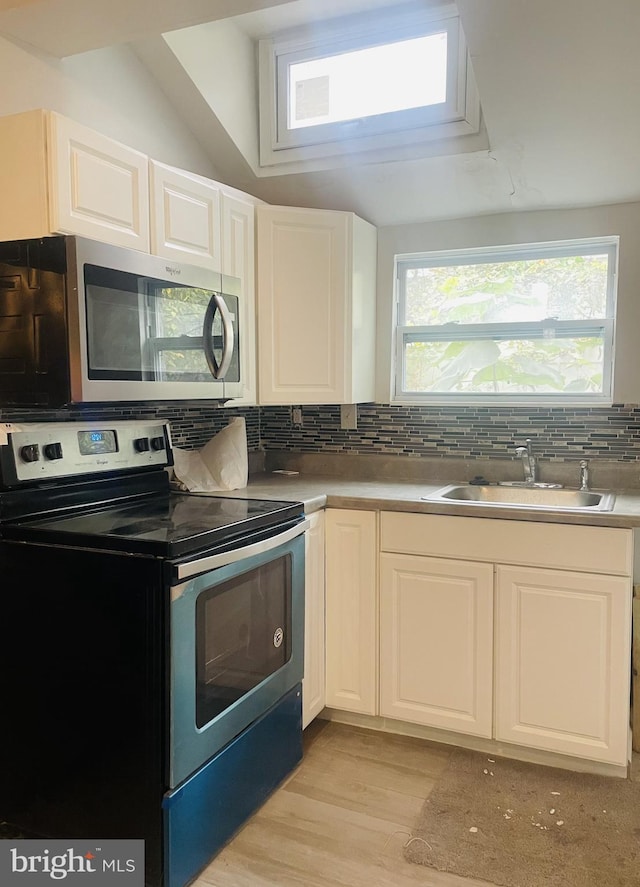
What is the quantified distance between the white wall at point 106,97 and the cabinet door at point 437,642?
1733 mm

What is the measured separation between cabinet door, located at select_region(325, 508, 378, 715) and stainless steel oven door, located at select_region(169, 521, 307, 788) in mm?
261

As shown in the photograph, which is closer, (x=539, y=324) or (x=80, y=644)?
(x=80, y=644)

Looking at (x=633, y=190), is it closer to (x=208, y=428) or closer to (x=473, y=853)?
(x=208, y=428)

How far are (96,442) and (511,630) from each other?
148cm

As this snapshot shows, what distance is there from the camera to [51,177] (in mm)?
1710

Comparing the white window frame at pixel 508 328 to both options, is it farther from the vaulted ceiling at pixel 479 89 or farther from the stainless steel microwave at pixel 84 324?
the stainless steel microwave at pixel 84 324

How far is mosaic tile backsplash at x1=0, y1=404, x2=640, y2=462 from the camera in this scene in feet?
8.60

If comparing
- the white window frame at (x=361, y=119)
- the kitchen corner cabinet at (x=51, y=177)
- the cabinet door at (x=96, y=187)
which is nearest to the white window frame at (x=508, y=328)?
the white window frame at (x=361, y=119)

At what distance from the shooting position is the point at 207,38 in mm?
2479

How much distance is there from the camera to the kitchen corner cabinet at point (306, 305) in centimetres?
262

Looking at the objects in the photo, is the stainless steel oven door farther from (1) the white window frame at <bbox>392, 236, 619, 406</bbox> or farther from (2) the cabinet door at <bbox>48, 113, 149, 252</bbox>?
(1) the white window frame at <bbox>392, 236, 619, 406</bbox>

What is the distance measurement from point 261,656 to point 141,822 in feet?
1.76

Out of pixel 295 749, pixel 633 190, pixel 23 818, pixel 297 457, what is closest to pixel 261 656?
pixel 295 749

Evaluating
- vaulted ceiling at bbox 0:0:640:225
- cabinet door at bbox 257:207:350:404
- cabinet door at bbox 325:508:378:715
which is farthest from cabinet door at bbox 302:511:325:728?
vaulted ceiling at bbox 0:0:640:225
